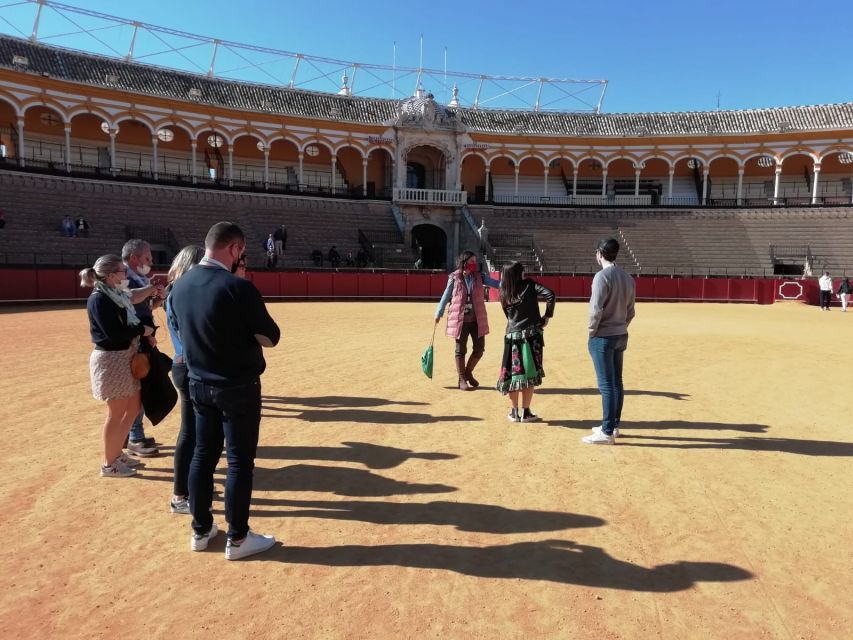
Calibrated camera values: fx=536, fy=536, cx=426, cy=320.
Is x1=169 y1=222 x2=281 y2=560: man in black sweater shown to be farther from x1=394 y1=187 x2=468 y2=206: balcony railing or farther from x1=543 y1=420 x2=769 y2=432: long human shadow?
x1=394 y1=187 x2=468 y2=206: balcony railing

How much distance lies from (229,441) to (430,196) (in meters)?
29.7

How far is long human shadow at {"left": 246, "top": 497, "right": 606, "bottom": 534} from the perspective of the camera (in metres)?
3.35

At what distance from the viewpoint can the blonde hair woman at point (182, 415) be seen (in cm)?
322

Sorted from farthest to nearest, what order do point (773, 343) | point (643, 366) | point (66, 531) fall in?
1. point (773, 343)
2. point (643, 366)
3. point (66, 531)

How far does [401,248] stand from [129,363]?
79.2 feet

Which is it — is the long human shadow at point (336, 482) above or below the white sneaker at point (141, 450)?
below

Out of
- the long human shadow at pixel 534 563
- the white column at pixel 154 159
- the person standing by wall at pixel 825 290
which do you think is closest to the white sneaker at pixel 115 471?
the long human shadow at pixel 534 563

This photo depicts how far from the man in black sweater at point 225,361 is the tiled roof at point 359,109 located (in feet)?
97.9

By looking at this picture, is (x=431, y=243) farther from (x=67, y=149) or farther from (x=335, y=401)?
(x=335, y=401)

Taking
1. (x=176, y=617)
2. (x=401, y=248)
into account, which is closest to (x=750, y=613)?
(x=176, y=617)

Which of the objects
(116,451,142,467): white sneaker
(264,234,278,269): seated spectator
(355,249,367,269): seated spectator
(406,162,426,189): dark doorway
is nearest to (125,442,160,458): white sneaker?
(116,451,142,467): white sneaker

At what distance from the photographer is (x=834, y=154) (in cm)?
3294

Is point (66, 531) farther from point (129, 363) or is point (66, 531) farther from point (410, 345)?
point (410, 345)

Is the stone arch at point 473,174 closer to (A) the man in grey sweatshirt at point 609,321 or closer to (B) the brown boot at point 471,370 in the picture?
(B) the brown boot at point 471,370
